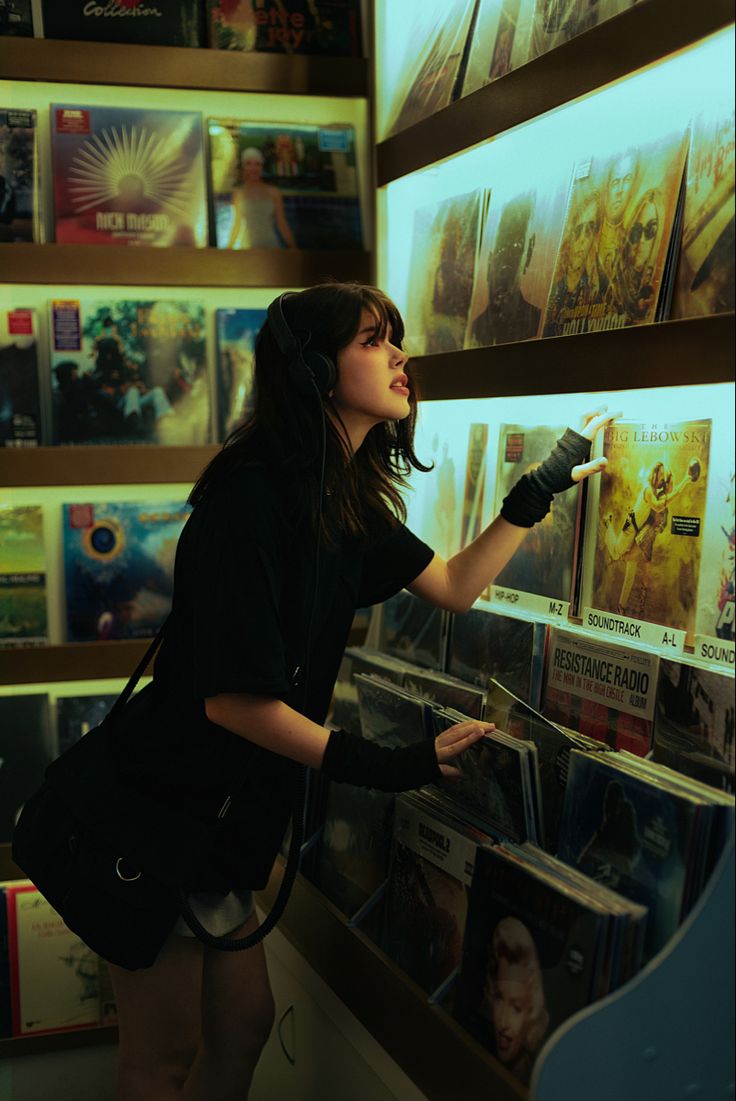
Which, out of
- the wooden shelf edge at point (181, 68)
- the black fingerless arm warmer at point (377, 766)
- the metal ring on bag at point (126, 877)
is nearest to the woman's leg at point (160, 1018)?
the metal ring on bag at point (126, 877)

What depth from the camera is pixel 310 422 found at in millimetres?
1742

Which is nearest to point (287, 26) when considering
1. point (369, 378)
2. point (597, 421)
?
point (369, 378)

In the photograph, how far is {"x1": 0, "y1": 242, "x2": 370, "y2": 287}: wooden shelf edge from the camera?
249cm

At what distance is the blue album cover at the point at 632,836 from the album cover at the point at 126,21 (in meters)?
1.85

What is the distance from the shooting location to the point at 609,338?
5.25 ft

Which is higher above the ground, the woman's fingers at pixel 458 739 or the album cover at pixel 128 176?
the album cover at pixel 128 176

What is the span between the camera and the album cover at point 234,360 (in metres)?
2.67

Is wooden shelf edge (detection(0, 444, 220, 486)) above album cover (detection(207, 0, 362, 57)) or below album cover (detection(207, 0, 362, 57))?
below

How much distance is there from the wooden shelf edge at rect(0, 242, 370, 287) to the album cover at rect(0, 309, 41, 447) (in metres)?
0.12

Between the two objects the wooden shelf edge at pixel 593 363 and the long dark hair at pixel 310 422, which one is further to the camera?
the long dark hair at pixel 310 422

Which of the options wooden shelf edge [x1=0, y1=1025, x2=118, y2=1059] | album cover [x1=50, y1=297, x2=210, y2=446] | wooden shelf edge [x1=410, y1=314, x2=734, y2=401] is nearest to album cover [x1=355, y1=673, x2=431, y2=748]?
wooden shelf edge [x1=410, y1=314, x2=734, y2=401]

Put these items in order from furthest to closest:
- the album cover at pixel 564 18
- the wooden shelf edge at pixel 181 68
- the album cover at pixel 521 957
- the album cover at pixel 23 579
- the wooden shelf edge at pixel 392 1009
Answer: the album cover at pixel 23 579 < the wooden shelf edge at pixel 181 68 < the album cover at pixel 564 18 < the wooden shelf edge at pixel 392 1009 < the album cover at pixel 521 957

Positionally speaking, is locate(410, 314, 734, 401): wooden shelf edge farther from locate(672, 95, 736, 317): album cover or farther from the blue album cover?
the blue album cover

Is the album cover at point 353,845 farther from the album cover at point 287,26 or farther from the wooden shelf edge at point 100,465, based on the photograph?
the album cover at point 287,26
